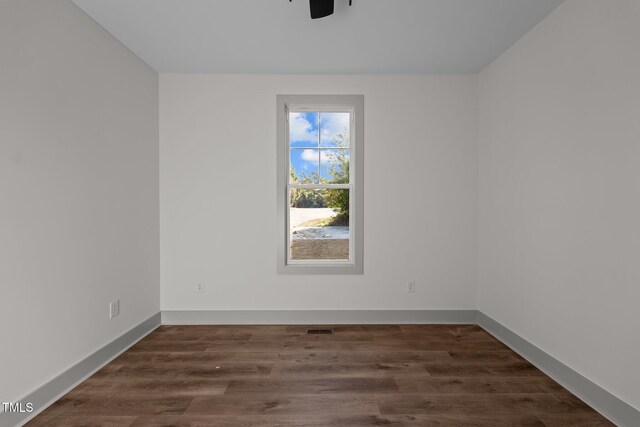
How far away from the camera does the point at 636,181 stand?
6.73 feet

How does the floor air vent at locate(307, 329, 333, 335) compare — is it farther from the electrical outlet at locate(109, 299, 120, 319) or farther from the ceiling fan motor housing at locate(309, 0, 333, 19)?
the ceiling fan motor housing at locate(309, 0, 333, 19)

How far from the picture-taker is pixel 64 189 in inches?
99.7

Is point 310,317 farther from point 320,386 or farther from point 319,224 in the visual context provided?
point 320,386

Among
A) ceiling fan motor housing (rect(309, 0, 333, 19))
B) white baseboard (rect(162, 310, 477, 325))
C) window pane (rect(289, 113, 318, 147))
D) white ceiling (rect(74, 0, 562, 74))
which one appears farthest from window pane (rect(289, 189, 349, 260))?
ceiling fan motor housing (rect(309, 0, 333, 19))

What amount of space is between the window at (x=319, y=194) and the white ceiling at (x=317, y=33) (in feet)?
1.86

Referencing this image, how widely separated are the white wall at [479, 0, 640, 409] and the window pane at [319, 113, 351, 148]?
1574mm

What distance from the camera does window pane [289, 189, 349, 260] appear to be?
4.13m

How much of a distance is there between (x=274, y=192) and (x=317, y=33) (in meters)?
1.69

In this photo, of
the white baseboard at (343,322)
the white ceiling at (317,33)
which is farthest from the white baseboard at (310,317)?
the white ceiling at (317,33)

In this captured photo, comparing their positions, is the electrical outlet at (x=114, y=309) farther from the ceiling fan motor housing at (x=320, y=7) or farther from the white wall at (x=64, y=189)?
the ceiling fan motor housing at (x=320, y=7)

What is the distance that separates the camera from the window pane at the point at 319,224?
413 centimetres

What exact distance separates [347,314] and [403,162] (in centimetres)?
182

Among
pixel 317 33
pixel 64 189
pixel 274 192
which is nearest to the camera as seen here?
pixel 64 189

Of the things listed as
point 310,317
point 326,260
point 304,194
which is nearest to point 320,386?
point 310,317
